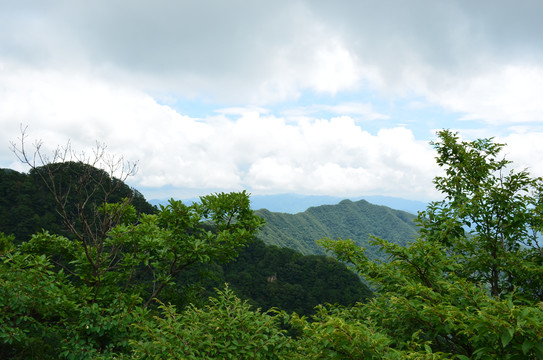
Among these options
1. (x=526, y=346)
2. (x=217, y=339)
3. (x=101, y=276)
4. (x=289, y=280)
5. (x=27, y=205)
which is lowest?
(x=289, y=280)

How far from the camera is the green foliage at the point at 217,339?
4129mm

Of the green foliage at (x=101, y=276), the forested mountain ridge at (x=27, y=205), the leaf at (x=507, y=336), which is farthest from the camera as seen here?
the forested mountain ridge at (x=27, y=205)

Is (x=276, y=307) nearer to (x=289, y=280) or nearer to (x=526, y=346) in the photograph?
(x=526, y=346)

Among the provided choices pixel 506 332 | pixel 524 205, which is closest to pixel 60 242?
pixel 506 332

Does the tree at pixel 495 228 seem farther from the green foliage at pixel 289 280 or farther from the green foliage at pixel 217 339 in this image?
the green foliage at pixel 289 280

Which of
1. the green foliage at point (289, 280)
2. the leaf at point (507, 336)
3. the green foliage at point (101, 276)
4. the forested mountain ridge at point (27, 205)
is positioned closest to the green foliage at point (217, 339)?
the green foliage at point (101, 276)

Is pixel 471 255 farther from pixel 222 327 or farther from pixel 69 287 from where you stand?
pixel 69 287

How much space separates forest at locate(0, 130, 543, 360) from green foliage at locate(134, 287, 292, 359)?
0.09 ft

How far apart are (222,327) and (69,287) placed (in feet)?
13.0

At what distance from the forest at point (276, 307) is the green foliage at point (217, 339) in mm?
27

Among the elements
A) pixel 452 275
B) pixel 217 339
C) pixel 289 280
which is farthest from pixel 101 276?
pixel 289 280

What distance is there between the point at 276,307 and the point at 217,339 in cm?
110

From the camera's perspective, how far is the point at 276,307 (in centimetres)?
517

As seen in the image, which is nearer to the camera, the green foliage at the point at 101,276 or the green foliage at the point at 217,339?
the green foliage at the point at 217,339
